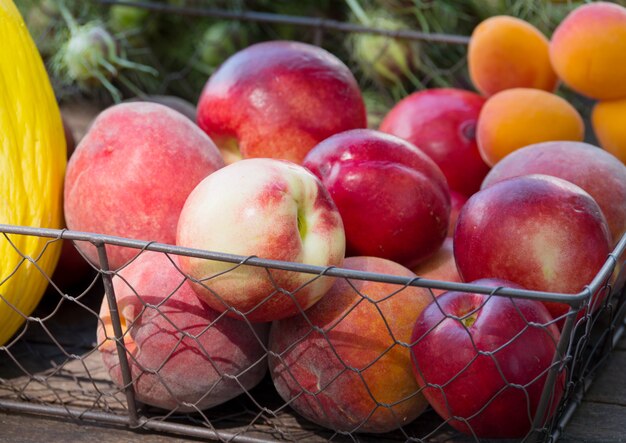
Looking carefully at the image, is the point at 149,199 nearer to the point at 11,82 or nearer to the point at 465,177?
the point at 11,82

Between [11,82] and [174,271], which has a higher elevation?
[11,82]

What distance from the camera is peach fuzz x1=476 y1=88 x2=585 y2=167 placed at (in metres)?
0.90

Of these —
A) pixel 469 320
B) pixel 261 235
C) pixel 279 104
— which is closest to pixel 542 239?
pixel 469 320

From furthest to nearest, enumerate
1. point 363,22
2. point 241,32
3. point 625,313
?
1. point 241,32
2. point 363,22
3. point 625,313

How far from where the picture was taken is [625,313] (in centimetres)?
84

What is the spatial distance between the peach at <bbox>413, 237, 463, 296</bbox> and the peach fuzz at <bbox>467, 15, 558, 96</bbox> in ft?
0.99

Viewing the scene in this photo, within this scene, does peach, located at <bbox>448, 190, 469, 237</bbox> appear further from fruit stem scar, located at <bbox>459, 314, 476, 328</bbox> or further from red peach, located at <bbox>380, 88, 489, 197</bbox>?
fruit stem scar, located at <bbox>459, 314, 476, 328</bbox>

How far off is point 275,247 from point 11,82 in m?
0.35

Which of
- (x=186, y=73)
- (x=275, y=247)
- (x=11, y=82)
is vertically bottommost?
(x=186, y=73)

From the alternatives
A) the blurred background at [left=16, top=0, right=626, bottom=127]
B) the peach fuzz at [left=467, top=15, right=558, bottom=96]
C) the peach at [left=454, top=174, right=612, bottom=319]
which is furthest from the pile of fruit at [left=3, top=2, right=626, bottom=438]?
the blurred background at [left=16, top=0, right=626, bottom=127]

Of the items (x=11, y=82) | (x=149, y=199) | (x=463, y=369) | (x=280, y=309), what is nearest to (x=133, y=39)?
(x=11, y=82)

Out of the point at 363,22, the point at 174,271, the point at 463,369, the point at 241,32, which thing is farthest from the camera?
the point at 241,32

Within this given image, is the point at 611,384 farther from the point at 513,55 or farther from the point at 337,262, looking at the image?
the point at 513,55

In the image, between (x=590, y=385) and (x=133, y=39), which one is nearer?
(x=590, y=385)
